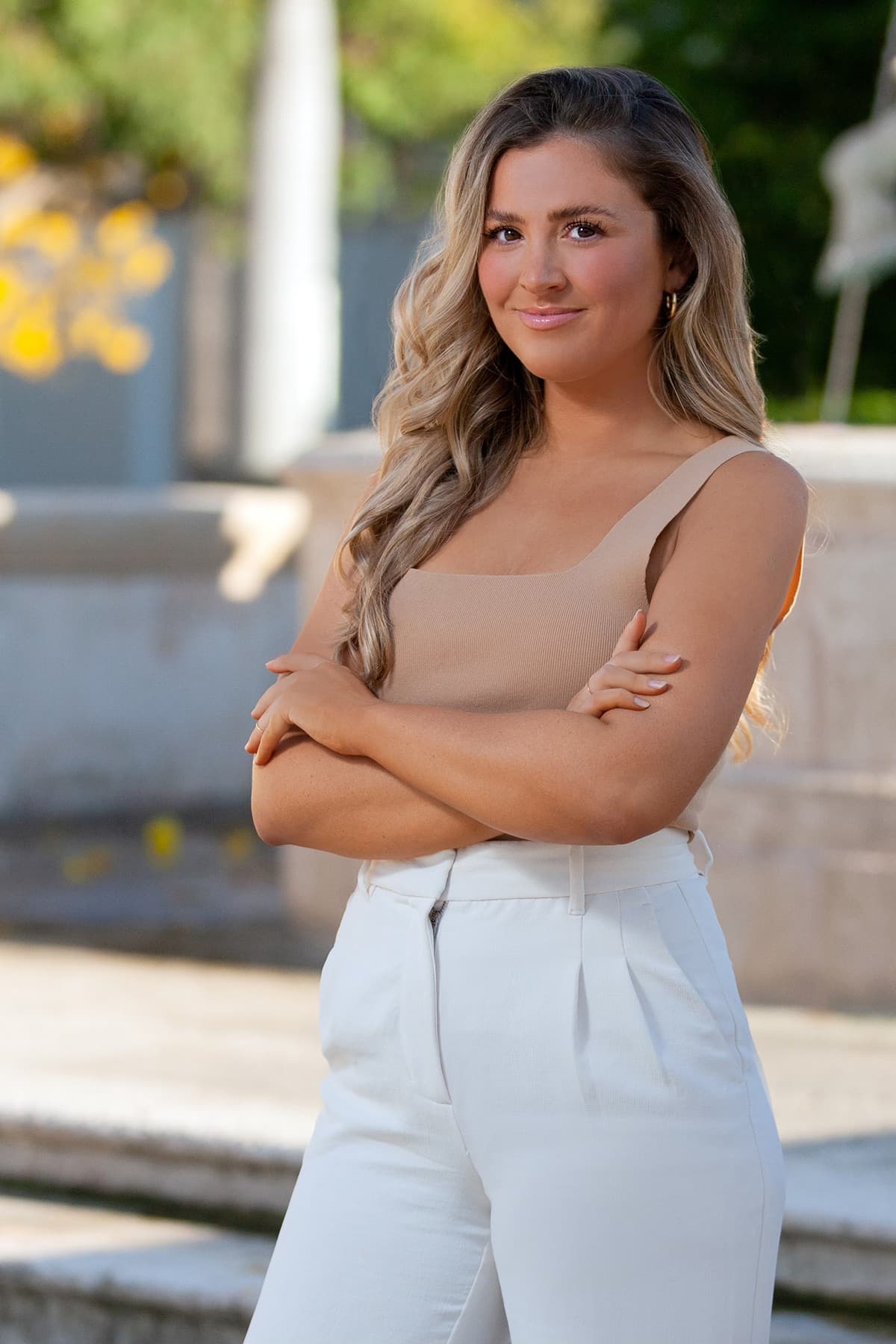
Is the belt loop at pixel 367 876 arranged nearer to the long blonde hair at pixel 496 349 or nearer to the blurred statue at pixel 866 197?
the long blonde hair at pixel 496 349

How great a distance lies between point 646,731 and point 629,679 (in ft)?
0.17

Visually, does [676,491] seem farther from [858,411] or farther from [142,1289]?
[858,411]

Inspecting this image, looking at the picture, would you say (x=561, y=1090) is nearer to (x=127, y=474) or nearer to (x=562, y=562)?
(x=562, y=562)

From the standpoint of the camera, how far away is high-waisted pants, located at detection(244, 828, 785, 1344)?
1.76m

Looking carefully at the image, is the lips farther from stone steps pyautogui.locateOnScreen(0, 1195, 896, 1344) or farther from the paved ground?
the paved ground

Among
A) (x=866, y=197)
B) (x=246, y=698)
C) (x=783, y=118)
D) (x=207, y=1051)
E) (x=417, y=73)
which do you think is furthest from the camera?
(x=417, y=73)

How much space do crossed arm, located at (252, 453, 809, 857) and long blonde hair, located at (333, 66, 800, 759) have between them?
0.13m

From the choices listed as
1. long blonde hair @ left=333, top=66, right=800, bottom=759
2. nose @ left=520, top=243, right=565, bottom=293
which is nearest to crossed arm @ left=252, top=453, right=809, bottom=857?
long blonde hair @ left=333, top=66, right=800, bottom=759

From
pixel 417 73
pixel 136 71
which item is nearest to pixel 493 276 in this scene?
pixel 136 71

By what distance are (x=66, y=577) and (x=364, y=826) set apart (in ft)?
17.2

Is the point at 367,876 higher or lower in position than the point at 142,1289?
A: higher

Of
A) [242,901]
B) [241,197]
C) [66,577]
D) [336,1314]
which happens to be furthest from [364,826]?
[241,197]

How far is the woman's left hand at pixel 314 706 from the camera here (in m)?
1.92

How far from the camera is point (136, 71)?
1666 centimetres
